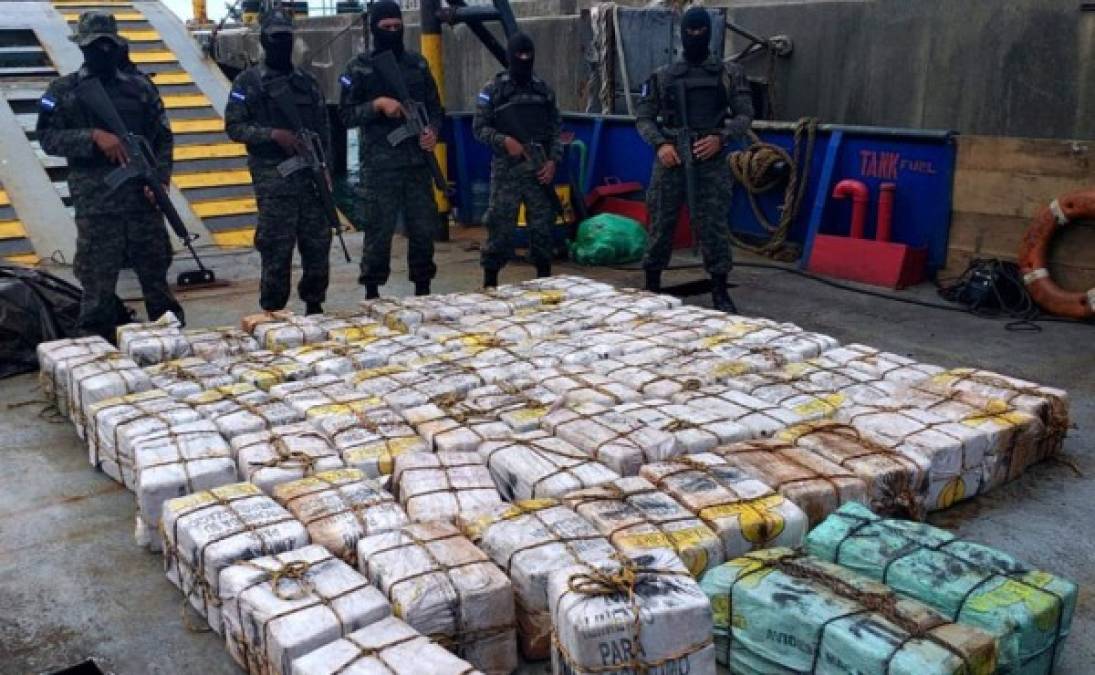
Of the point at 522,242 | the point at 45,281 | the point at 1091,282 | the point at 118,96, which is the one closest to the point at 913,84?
the point at 1091,282

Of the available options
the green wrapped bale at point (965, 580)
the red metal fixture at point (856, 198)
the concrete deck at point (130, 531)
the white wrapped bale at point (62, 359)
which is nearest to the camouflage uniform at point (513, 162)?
the concrete deck at point (130, 531)

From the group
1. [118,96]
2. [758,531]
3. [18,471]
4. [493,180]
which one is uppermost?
[118,96]

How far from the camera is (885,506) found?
3865 millimetres

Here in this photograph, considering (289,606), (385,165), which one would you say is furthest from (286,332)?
(289,606)

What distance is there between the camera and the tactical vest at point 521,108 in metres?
7.45

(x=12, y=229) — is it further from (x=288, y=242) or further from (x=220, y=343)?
(x=220, y=343)

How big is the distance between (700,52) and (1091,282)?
335cm

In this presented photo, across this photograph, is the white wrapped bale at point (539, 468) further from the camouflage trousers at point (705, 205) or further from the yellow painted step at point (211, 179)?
the yellow painted step at point (211, 179)

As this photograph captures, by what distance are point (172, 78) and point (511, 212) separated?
6.95 m

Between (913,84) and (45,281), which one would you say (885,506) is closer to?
(45,281)

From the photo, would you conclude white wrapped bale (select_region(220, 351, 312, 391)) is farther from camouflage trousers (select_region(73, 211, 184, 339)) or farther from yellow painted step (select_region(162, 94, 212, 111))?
yellow painted step (select_region(162, 94, 212, 111))

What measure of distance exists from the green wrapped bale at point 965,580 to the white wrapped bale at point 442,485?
121 centimetres

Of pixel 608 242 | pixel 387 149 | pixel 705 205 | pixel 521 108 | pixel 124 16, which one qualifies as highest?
pixel 124 16

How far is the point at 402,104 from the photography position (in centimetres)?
698
